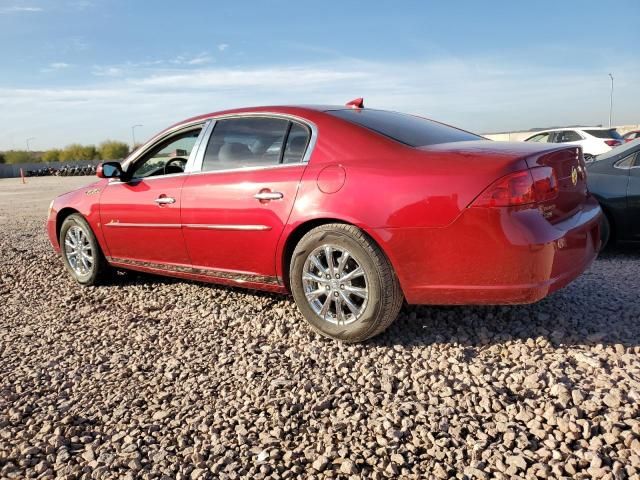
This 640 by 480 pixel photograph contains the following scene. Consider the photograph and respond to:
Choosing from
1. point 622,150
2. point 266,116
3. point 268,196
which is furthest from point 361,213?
point 622,150

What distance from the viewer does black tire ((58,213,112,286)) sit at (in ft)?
17.5

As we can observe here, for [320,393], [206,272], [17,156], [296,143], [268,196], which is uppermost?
[17,156]

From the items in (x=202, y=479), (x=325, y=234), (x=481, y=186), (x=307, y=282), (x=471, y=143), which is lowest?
(x=202, y=479)

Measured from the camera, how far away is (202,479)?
226 centimetres

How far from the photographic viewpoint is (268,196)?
3.76 metres

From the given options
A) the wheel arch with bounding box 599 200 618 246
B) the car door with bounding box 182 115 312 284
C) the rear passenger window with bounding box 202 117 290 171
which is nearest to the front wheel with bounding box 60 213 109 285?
the car door with bounding box 182 115 312 284

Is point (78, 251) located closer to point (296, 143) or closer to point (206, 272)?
point (206, 272)

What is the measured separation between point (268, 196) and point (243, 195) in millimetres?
257

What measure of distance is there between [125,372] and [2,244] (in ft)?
19.7

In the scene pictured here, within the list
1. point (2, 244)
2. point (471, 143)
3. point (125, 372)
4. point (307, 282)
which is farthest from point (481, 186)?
point (2, 244)

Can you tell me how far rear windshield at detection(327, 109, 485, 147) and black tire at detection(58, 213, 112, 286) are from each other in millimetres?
2820

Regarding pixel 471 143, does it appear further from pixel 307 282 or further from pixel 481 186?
pixel 307 282

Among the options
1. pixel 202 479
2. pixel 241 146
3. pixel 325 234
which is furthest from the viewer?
pixel 241 146

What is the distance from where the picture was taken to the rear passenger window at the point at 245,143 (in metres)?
3.98
